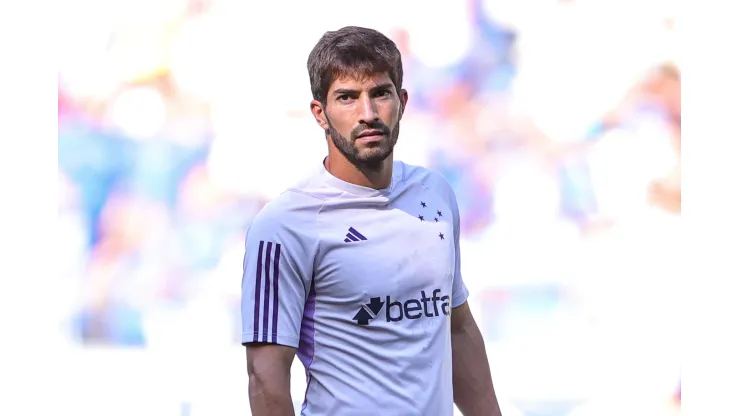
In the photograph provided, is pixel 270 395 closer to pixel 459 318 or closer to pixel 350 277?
pixel 350 277

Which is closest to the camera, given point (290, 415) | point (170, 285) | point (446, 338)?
point (290, 415)

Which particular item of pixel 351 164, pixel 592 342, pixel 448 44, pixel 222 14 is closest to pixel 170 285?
pixel 222 14

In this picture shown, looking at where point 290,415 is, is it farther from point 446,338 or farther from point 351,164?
point 351,164

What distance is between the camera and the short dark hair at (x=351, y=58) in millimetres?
1492

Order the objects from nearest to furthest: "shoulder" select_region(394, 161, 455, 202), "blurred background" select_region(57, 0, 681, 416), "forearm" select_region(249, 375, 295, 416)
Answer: "forearm" select_region(249, 375, 295, 416), "shoulder" select_region(394, 161, 455, 202), "blurred background" select_region(57, 0, 681, 416)

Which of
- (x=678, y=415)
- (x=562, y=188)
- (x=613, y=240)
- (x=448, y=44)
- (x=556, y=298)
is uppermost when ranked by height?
(x=448, y=44)

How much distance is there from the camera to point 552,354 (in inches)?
133

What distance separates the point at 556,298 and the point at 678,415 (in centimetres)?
70

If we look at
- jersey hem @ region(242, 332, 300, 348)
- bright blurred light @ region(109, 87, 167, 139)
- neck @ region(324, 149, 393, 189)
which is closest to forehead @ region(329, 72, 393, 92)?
neck @ region(324, 149, 393, 189)

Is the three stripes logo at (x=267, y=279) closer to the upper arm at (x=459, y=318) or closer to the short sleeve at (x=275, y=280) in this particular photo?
the short sleeve at (x=275, y=280)

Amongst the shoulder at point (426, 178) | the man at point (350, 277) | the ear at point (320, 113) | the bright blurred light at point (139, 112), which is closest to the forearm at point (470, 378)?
the man at point (350, 277)

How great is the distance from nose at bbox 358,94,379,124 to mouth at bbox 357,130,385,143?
0.8 inches

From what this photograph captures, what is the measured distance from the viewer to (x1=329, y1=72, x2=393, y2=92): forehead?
1.48 m

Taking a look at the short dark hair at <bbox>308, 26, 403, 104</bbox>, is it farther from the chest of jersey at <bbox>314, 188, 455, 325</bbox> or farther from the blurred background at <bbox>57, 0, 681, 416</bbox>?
the blurred background at <bbox>57, 0, 681, 416</bbox>
